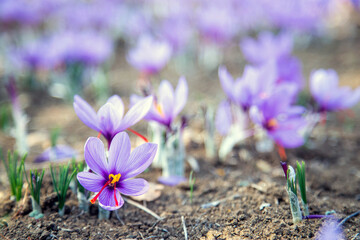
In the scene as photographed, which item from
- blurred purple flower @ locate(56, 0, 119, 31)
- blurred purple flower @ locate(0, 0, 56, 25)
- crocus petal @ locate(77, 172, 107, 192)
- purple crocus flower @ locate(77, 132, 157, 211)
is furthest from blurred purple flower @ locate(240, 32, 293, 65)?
blurred purple flower @ locate(0, 0, 56, 25)

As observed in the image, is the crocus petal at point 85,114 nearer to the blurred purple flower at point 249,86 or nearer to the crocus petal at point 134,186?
the crocus petal at point 134,186

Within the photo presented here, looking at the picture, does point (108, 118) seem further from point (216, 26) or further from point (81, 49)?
point (216, 26)

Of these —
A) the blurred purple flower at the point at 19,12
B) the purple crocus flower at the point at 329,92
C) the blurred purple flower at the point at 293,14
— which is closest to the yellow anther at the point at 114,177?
the purple crocus flower at the point at 329,92

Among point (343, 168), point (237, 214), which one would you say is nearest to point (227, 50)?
point (343, 168)

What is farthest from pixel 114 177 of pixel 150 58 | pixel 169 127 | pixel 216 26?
pixel 216 26

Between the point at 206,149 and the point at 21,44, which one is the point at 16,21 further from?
the point at 206,149
